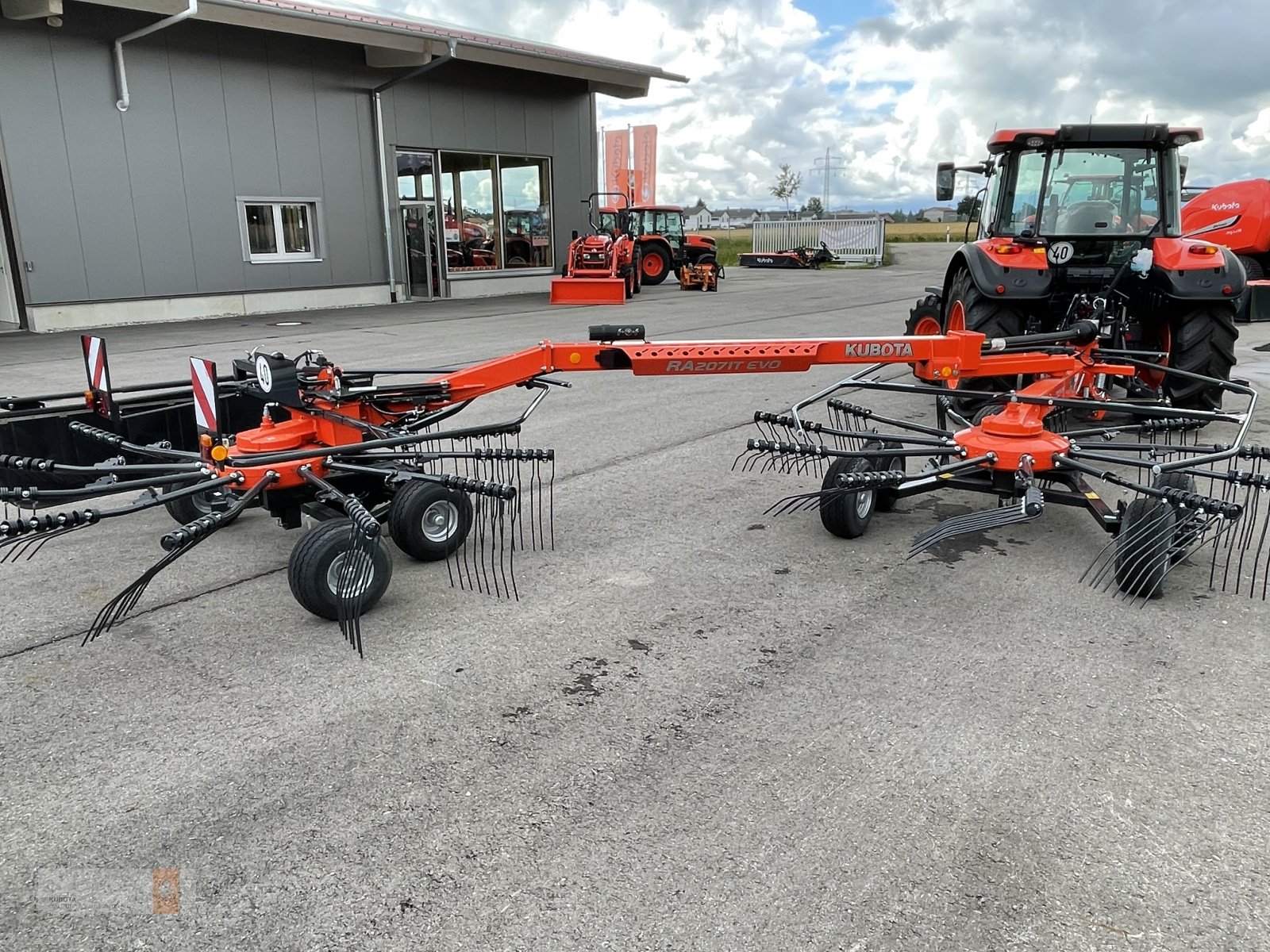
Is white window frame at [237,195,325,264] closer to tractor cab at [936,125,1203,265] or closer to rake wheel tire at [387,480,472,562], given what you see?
tractor cab at [936,125,1203,265]

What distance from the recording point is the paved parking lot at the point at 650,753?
7.22ft

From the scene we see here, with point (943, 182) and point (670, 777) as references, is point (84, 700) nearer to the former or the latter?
point (670, 777)

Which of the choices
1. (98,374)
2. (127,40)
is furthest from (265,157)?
(98,374)

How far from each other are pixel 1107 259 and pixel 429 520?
566 cm

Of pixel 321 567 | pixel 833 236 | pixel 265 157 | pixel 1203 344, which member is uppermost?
pixel 265 157

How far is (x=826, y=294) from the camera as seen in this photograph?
1955cm

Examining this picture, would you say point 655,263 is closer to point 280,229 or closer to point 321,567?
point 280,229

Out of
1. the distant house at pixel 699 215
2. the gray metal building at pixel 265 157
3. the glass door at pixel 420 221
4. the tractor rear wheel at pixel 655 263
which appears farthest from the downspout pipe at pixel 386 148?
the distant house at pixel 699 215

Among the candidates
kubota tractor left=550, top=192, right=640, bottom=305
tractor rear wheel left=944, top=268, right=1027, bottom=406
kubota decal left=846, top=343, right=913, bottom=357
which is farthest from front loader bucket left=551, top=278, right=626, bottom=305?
kubota decal left=846, top=343, right=913, bottom=357

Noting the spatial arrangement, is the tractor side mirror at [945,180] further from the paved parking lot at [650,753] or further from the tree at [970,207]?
the paved parking lot at [650,753]

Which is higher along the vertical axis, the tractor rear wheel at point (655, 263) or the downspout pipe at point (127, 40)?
the downspout pipe at point (127, 40)

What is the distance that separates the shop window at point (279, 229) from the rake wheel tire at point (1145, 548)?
15.6 metres

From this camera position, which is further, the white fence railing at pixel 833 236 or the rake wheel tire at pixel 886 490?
the white fence railing at pixel 833 236

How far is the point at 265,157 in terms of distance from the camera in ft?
53.3
